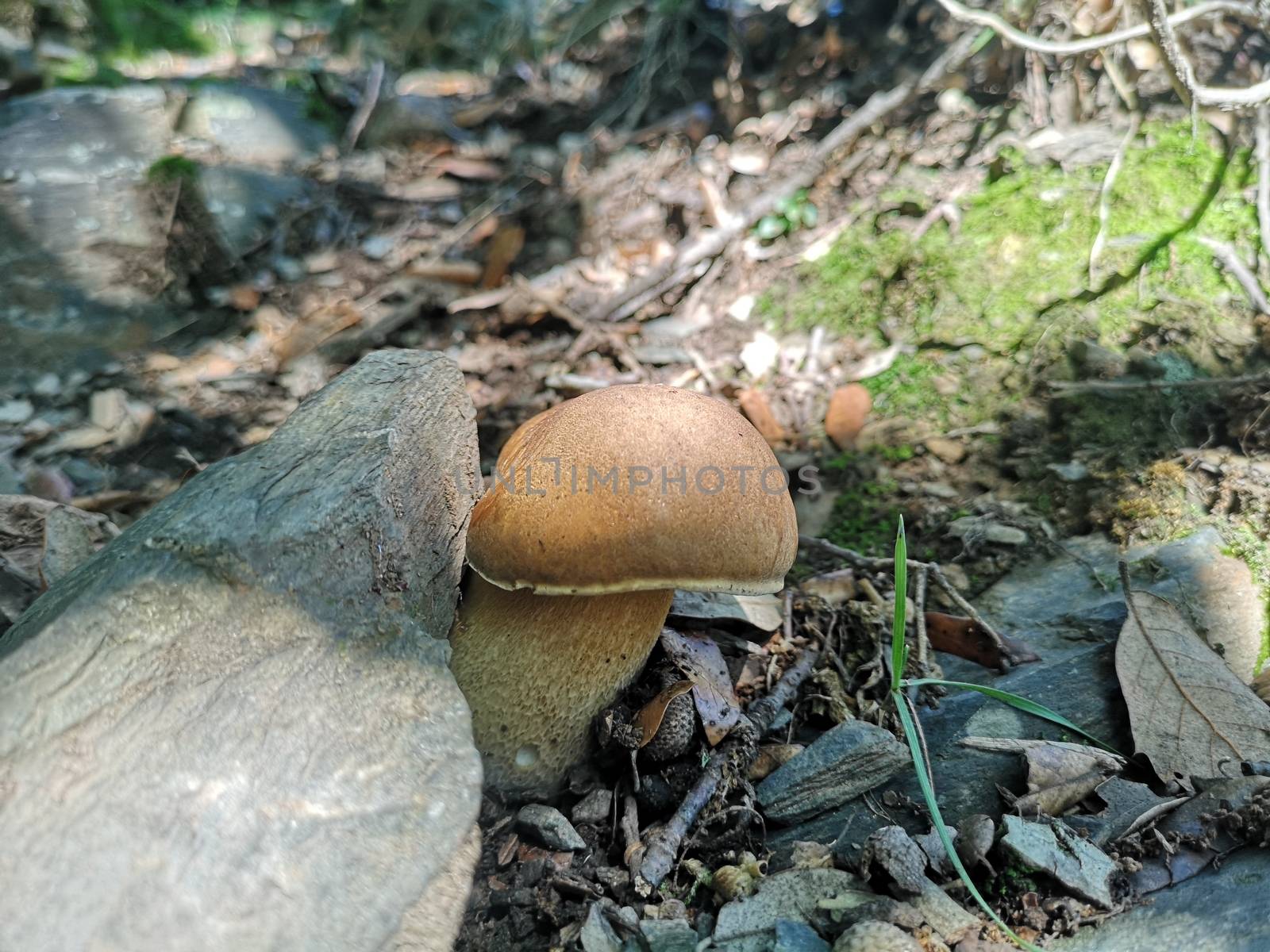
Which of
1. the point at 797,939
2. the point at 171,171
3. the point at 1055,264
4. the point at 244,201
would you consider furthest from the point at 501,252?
the point at 797,939

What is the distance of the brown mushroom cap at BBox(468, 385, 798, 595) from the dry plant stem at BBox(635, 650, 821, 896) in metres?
0.38

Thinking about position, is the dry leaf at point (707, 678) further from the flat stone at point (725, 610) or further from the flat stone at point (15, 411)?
the flat stone at point (15, 411)

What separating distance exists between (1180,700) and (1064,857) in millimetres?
472

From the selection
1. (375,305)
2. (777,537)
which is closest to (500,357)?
(375,305)

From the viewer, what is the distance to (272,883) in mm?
1016

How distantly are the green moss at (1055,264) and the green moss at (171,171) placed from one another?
2735mm

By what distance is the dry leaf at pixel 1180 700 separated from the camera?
1.47 meters

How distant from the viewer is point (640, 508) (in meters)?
1.36

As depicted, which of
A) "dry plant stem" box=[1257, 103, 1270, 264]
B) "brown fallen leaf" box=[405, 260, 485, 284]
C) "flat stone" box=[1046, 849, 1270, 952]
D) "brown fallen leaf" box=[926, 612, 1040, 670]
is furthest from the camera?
"brown fallen leaf" box=[405, 260, 485, 284]

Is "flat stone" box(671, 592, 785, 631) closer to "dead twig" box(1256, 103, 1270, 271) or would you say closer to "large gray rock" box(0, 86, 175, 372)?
"dead twig" box(1256, 103, 1270, 271)

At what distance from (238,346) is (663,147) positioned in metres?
2.39

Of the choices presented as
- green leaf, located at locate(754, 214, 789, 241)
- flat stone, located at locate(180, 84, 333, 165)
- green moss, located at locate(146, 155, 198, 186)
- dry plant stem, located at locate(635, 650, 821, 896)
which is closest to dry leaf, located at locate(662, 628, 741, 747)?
dry plant stem, located at locate(635, 650, 821, 896)

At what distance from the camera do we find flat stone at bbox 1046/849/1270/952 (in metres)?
1.17

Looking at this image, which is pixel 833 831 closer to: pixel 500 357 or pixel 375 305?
pixel 500 357
